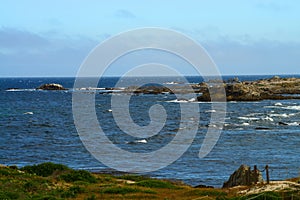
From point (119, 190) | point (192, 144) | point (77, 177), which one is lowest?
point (192, 144)

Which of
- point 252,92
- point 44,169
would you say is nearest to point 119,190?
point 44,169

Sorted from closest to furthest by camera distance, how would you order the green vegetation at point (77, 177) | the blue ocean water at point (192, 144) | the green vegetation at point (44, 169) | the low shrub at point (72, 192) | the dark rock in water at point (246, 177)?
the low shrub at point (72, 192)
the green vegetation at point (77, 177)
the dark rock in water at point (246, 177)
the green vegetation at point (44, 169)
the blue ocean water at point (192, 144)

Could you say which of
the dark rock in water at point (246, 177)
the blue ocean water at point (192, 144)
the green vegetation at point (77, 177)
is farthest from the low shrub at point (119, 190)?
the blue ocean water at point (192, 144)

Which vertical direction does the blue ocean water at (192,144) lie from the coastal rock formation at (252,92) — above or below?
below

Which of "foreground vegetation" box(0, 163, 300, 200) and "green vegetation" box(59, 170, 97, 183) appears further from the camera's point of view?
"green vegetation" box(59, 170, 97, 183)

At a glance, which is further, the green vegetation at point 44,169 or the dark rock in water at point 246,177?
the green vegetation at point 44,169

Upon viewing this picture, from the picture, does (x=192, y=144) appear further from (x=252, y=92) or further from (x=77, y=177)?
(x=252, y=92)

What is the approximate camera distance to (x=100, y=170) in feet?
115

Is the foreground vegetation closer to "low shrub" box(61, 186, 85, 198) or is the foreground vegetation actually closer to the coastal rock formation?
"low shrub" box(61, 186, 85, 198)

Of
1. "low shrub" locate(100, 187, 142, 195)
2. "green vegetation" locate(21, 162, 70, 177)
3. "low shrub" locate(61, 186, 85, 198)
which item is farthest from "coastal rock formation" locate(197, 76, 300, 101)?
"low shrub" locate(61, 186, 85, 198)

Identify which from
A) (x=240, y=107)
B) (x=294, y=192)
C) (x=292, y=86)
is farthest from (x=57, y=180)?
(x=292, y=86)

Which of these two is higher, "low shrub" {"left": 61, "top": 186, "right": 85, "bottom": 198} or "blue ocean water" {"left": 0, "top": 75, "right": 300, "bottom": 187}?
"low shrub" {"left": 61, "top": 186, "right": 85, "bottom": 198}

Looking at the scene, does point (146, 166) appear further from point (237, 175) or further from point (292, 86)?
point (292, 86)

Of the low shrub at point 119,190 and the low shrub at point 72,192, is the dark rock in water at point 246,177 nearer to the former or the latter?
the low shrub at point 119,190
